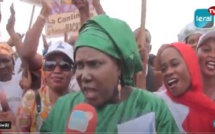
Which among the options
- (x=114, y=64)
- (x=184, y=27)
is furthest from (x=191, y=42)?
(x=114, y=64)

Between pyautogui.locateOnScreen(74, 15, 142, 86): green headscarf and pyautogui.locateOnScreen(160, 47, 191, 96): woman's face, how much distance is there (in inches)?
20.9

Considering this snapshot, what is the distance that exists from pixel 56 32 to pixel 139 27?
1.25 m

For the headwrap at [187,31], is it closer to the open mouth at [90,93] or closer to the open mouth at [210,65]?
the open mouth at [210,65]

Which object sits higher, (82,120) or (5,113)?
(82,120)

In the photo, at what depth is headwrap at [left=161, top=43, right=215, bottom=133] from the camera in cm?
222

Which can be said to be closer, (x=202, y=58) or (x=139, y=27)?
(x=202, y=58)

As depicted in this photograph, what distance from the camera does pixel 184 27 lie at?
11.0 ft

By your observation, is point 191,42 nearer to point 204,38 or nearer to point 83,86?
point 204,38

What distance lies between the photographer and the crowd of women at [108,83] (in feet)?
5.57

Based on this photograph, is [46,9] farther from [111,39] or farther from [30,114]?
[111,39]

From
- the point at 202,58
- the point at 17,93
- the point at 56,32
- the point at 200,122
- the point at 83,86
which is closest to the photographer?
the point at 83,86

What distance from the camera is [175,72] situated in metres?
2.26

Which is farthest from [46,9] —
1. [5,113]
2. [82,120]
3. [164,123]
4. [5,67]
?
[82,120]

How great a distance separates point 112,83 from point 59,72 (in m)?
0.81
